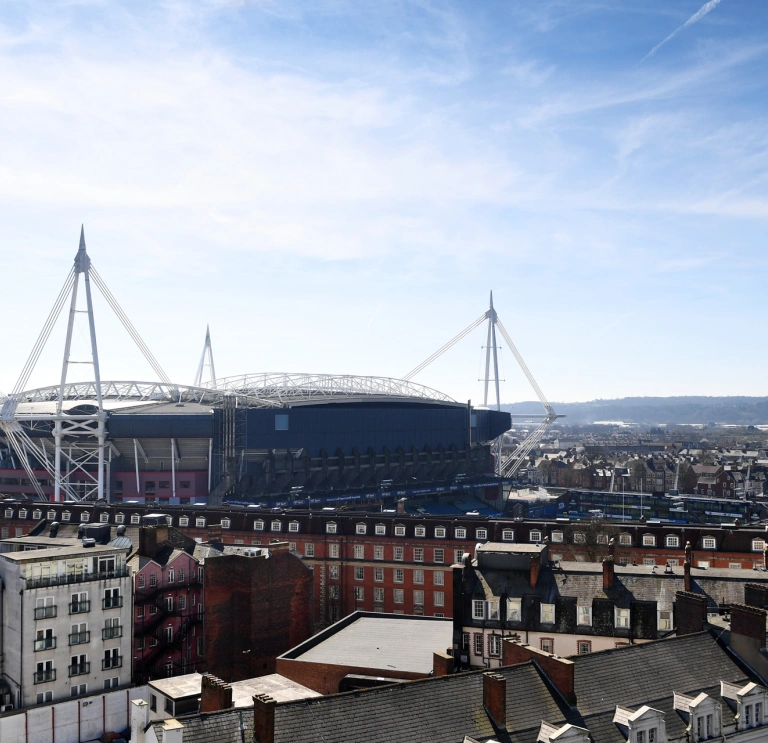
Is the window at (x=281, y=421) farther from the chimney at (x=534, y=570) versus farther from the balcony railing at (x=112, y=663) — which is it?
the chimney at (x=534, y=570)

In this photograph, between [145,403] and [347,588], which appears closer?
[347,588]

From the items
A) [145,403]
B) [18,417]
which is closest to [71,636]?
[18,417]

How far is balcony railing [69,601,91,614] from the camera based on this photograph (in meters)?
51.3

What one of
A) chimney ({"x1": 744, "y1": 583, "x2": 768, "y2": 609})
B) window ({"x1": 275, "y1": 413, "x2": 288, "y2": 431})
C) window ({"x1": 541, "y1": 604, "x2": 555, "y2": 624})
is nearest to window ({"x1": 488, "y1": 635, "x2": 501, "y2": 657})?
window ({"x1": 541, "y1": 604, "x2": 555, "y2": 624})

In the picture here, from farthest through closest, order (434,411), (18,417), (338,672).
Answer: (434,411) → (18,417) → (338,672)

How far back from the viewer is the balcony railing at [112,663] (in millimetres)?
52625

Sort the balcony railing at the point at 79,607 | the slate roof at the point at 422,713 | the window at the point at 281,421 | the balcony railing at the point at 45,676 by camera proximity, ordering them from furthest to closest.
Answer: the window at the point at 281,421
the balcony railing at the point at 79,607
the balcony railing at the point at 45,676
the slate roof at the point at 422,713

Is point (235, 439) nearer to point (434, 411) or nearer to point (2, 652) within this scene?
point (434, 411)

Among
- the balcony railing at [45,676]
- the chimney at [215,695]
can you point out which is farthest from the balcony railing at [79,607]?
the chimney at [215,695]

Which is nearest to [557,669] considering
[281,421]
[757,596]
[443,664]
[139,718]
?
[443,664]

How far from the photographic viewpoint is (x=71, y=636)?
5116 cm

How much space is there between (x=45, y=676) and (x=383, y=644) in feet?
64.1

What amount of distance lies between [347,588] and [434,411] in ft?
283

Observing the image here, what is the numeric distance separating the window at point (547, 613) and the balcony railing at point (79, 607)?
27.0 meters
